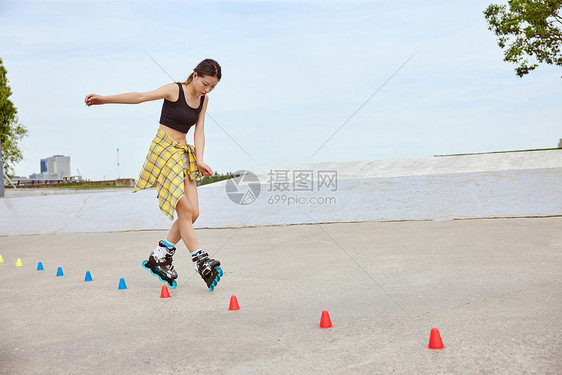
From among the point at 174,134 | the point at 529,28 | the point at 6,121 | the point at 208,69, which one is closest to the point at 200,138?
the point at 174,134

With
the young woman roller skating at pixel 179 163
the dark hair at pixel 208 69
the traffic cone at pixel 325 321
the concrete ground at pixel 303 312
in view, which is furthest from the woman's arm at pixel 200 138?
the traffic cone at pixel 325 321

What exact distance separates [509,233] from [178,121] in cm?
595

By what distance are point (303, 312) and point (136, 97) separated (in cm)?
255

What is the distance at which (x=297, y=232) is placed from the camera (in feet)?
32.9

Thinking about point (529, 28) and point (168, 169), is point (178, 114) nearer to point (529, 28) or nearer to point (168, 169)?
point (168, 169)

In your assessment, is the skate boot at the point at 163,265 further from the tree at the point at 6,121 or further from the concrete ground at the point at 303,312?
the tree at the point at 6,121

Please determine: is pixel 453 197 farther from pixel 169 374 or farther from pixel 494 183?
pixel 169 374

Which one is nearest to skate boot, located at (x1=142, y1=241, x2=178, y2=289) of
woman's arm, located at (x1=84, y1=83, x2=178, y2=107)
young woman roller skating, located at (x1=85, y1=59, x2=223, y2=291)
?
young woman roller skating, located at (x1=85, y1=59, x2=223, y2=291)

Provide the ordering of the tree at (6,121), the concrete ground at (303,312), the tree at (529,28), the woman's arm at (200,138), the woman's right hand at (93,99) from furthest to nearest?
the tree at (6,121) → the tree at (529,28) → the woman's arm at (200,138) → the woman's right hand at (93,99) → the concrete ground at (303,312)

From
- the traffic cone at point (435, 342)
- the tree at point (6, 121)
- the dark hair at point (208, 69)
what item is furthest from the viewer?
the tree at point (6, 121)

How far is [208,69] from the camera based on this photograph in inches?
202

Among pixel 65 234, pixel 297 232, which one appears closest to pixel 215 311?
pixel 297 232

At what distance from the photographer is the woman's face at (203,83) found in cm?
515

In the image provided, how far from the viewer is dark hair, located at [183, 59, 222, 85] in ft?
16.8
